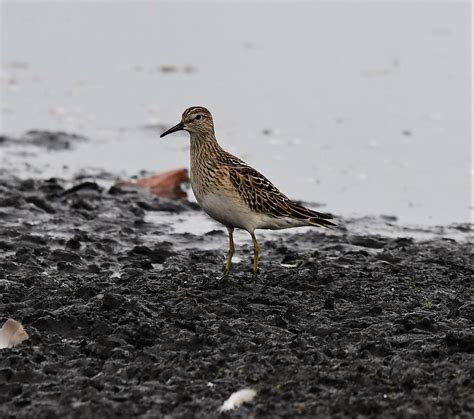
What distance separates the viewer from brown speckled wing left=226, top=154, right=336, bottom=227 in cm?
938

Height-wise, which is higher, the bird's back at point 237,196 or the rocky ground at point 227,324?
the bird's back at point 237,196

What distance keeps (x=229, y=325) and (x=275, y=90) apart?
1147 centimetres

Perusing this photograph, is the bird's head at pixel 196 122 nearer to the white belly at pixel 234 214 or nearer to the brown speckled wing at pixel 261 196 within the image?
the brown speckled wing at pixel 261 196

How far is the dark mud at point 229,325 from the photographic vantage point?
6.48 meters

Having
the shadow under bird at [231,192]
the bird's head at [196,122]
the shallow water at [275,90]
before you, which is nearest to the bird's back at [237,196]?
the shadow under bird at [231,192]

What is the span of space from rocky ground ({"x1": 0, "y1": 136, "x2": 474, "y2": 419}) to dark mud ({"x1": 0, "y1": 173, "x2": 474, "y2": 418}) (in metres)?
0.01

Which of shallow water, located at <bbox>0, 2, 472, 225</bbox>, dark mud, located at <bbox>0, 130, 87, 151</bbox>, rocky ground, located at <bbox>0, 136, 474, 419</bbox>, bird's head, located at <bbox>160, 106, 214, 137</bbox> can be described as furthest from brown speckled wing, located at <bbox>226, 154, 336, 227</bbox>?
dark mud, located at <bbox>0, 130, 87, 151</bbox>

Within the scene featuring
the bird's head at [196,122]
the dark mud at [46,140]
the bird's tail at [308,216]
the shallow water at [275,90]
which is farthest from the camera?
the dark mud at [46,140]

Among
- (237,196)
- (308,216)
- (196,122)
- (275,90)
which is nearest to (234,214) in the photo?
(237,196)

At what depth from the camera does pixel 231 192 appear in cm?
930

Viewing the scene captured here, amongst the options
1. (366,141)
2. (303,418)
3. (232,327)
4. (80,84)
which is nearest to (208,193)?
(232,327)

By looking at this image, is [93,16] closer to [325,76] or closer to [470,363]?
[325,76]

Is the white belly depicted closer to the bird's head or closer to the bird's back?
the bird's back

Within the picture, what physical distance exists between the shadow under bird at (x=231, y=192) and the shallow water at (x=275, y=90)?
124 inches
